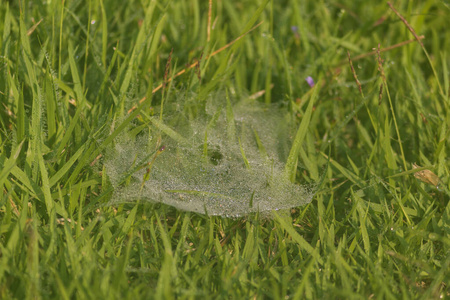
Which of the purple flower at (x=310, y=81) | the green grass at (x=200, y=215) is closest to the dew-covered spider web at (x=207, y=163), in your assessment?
the green grass at (x=200, y=215)

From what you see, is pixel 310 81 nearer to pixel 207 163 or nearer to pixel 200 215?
pixel 207 163

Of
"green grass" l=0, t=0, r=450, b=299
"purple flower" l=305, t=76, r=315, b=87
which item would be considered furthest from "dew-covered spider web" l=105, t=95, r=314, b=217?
"purple flower" l=305, t=76, r=315, b=87

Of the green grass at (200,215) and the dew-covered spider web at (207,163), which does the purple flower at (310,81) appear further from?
the dew-covered spider web at (207,163)

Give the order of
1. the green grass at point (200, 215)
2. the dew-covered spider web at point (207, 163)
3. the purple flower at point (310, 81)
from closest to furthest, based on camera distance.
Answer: the green grass at point (200, 215) → the dew-covered spider web at point (207, 163) → the purple flower at point (310, 81)

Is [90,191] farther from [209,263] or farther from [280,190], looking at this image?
[280,190]

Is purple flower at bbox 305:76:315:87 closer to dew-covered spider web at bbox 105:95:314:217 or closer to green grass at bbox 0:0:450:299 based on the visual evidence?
green grass at bbox 0:0:450:299
